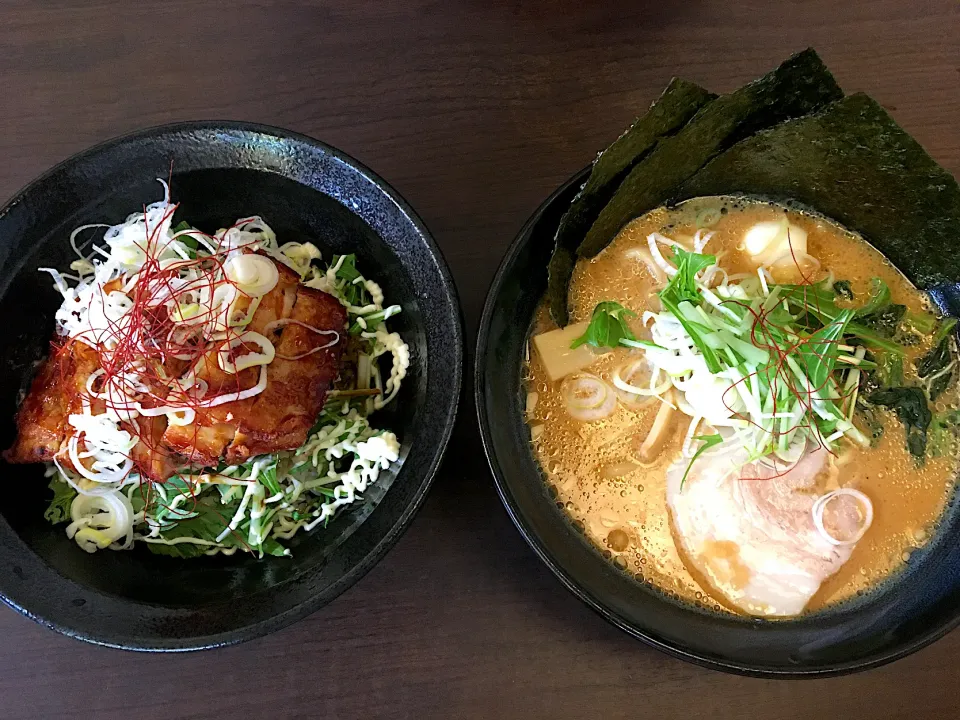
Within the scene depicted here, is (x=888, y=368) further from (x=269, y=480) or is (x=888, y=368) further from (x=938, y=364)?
(x=269, y=480)

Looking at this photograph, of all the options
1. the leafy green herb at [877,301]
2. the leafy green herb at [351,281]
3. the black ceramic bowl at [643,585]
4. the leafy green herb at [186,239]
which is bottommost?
the black ceramic bowl at [643,585]

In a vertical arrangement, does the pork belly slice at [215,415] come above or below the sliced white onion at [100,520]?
above

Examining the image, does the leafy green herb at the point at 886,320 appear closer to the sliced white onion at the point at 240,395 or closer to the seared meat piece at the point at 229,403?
the seared meat piece at the point at 229,403

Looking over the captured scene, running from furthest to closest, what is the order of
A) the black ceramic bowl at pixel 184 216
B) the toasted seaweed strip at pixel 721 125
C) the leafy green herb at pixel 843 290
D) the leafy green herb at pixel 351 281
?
1. the leafy green herb at pixel 843 290
2. the leafy green herb at pixel 351 281
3. the toasted seaweed strip at pixel 721 125
4. the black ceramic bowl at pixel 184 216

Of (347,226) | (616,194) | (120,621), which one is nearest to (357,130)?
(347,226)

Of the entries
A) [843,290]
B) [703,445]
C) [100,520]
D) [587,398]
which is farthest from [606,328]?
[100,520]

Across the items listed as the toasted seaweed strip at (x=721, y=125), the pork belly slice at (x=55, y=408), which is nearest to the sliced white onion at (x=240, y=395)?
the pork belly slice at (x=55, y=408)

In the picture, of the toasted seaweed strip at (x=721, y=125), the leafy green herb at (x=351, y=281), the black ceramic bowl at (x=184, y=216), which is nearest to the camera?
the black ceramic bowl at (x=184, y=216)
